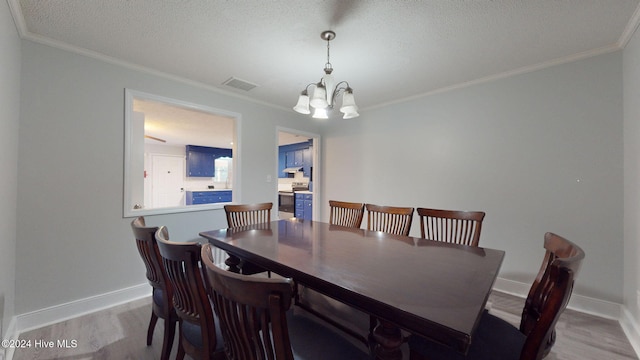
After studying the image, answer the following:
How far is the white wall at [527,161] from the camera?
219 centimetres

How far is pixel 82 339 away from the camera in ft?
6.07

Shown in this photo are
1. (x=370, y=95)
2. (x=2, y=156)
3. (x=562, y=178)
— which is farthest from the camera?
(x=370, y=95)

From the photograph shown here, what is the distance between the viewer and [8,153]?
5.50ft

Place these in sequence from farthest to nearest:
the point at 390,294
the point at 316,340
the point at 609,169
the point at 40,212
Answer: the point at 609,169 → the point at 40,212 → the point at 316,340 → the point at 390,294

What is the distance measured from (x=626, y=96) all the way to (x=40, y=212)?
16.0 feet

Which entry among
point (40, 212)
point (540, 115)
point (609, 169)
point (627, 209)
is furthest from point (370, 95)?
point (40, 212)

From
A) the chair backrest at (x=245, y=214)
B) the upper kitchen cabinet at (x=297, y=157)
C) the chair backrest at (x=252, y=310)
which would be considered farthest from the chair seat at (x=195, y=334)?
the upper kitchen cabinet at (x=297, y=157)

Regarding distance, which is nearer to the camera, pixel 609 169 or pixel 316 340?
pixel 316 340

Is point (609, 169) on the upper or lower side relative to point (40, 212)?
upper

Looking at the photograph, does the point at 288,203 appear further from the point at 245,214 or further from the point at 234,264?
the point at 234,264

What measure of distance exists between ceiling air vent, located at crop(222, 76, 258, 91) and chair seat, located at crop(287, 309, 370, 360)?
2557 millimetres

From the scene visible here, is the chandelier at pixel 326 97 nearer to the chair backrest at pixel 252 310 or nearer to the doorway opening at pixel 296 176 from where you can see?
the chair backrest at pixel 252 310

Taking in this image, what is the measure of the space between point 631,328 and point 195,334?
301 cm

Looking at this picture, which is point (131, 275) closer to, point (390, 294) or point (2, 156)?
point (2, 156)
